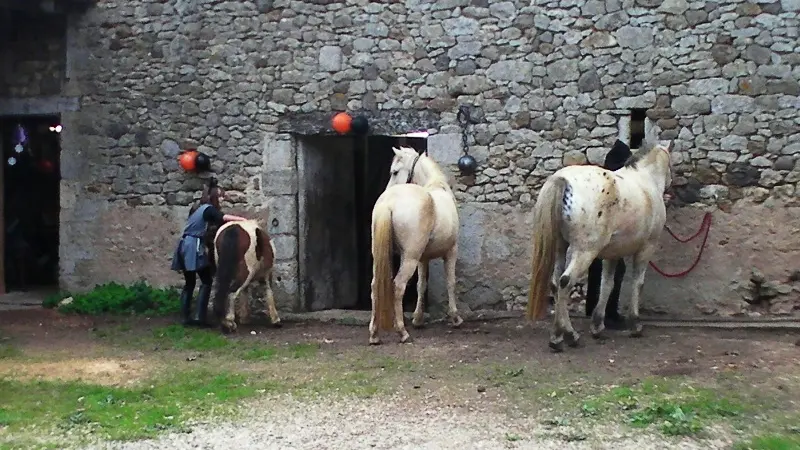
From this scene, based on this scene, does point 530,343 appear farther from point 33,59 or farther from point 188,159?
point 33,59

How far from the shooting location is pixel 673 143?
28.6 feet

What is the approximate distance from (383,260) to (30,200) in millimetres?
7546

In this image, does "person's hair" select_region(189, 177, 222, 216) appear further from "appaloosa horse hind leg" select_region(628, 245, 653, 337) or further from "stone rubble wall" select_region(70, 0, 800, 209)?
"appaloosa horse hind leg" select_region(628, 245, 653, 337)

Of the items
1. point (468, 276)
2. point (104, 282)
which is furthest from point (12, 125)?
point (468, 276)

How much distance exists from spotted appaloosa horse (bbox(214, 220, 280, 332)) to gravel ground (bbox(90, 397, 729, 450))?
3.09 m

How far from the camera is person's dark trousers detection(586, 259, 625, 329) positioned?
8.45 metres

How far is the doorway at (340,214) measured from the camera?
10211mm

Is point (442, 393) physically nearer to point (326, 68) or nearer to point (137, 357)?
point (137, 357)

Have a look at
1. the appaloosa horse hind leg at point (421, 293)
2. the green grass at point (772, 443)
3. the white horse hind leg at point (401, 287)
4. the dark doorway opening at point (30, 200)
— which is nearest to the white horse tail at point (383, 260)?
the white horse hind leg at point (401, 287)

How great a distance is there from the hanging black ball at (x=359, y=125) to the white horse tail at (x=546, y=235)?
9.59 ft

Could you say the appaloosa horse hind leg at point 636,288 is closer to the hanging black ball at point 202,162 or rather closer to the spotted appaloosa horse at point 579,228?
the spotted appaloosa horse at point 579,228

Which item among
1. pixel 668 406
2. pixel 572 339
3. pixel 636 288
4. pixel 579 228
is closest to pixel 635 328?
pixel 636 288

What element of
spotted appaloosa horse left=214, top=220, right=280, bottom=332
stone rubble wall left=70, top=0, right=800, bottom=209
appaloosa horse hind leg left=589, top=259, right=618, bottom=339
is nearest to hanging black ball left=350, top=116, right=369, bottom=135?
stone rubble wall left=70, top=0, right=800, bottom=209

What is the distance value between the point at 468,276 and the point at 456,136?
150 cm
